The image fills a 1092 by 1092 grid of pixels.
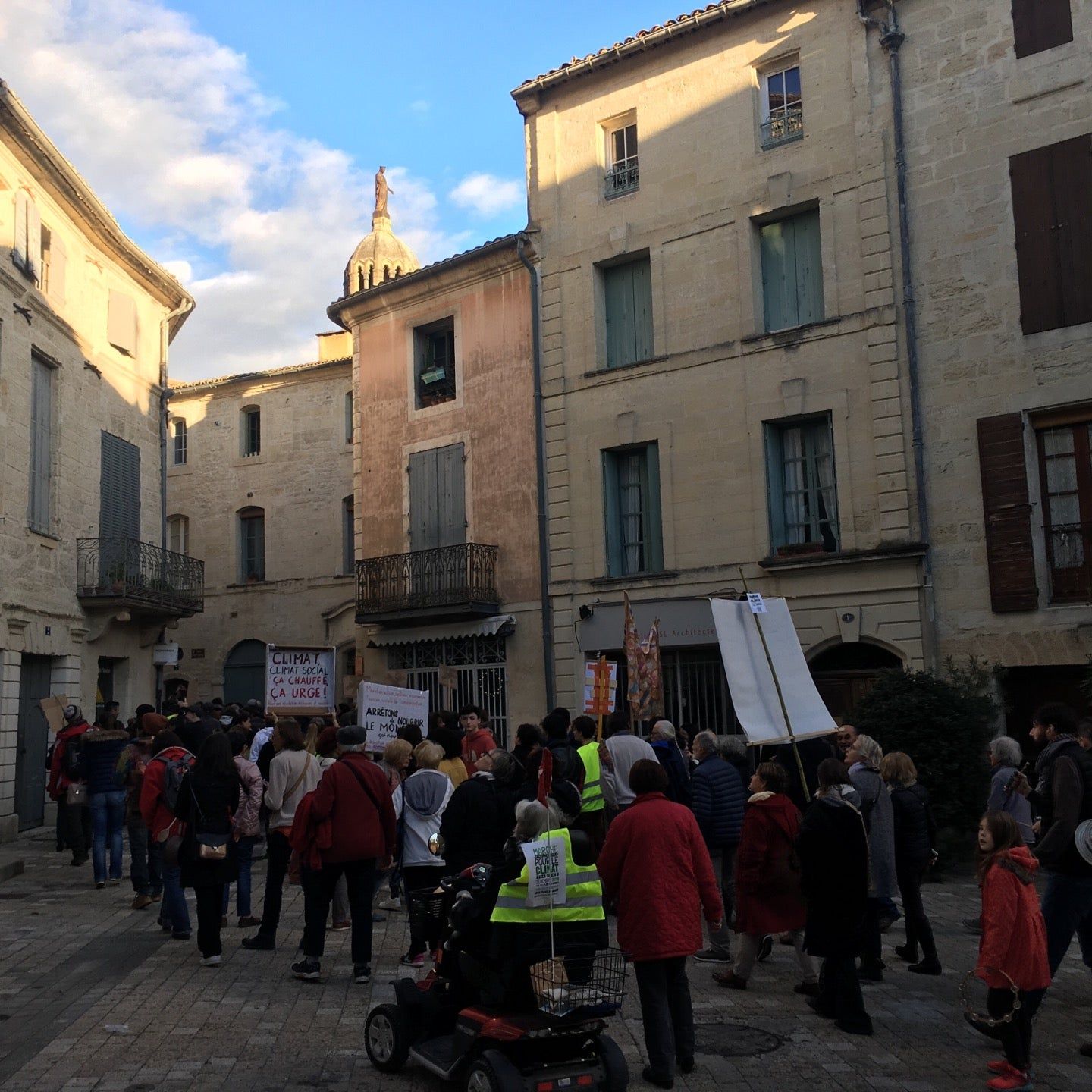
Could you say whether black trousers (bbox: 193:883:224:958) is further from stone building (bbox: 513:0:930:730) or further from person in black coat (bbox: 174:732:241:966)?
stone building (bbox: 513:0:930:730)

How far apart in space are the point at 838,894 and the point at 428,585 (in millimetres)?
15189

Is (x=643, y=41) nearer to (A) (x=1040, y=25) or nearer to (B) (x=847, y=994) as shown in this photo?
(A) (x=1040, y=25)

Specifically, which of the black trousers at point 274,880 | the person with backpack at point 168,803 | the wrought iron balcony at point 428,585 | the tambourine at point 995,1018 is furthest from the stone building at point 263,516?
the tambourine at point 995,1018

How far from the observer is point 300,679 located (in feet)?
46.5

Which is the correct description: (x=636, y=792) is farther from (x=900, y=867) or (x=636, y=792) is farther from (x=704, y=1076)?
(x=900, y=867)

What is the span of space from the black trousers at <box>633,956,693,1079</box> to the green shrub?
743 cm

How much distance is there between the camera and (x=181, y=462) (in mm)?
33156

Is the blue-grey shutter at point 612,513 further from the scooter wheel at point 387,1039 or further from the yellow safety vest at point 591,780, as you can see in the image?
the scooter wheel at point 387,1039

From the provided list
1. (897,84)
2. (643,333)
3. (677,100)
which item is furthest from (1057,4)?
(643,333)

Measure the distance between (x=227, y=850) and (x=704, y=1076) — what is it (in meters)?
4.24

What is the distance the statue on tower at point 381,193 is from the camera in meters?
47.7

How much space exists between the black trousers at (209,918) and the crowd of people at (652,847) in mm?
17

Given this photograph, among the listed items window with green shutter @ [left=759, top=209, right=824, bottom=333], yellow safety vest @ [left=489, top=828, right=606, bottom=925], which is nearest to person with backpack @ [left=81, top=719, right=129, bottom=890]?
yellow safety vest @ [left=489, top=828, right=606, bottom=925]

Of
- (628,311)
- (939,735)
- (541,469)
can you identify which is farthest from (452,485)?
(939,735)
